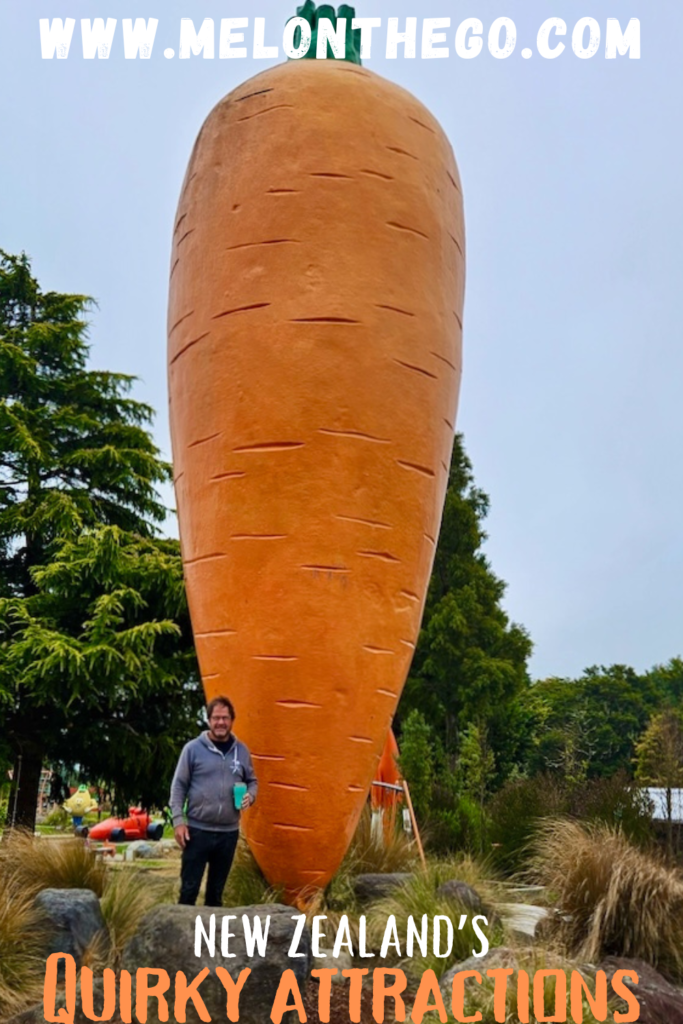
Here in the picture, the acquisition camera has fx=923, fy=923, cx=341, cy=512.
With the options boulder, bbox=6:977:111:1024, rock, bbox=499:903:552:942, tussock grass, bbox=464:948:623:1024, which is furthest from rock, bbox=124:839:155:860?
tussock grass, bbox=464:948:623:1024

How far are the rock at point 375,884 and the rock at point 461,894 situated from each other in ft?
0.86

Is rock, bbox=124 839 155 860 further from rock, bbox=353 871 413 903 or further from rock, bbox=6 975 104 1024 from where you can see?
rock, bbox=6 975 104 1024

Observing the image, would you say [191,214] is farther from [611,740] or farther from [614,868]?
[611,740]

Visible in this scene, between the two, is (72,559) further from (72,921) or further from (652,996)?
(652,996)

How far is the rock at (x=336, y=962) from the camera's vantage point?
12.8 ft

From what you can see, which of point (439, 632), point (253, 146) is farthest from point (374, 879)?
point (439, 632)

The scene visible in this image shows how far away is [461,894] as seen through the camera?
15.3 ft

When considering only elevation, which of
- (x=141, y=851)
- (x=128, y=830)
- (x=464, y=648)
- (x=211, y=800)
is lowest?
(x=128, y=830)

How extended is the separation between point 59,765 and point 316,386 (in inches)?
282

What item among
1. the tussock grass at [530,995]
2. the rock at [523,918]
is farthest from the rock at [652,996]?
the rock at [523,918]

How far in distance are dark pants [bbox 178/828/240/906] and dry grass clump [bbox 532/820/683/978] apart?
5.99ft

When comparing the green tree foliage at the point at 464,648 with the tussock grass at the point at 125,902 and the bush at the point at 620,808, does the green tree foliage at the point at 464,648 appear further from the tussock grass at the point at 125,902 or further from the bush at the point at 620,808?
the tussock grass at the point at 125,902

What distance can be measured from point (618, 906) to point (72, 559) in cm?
663

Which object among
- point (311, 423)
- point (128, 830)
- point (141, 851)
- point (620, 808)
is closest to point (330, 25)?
point (311, 423)
